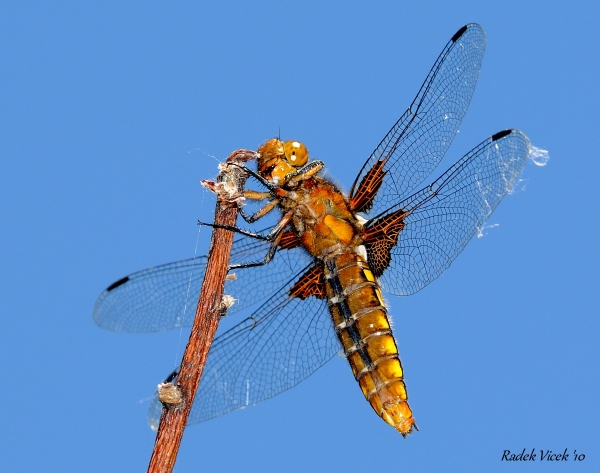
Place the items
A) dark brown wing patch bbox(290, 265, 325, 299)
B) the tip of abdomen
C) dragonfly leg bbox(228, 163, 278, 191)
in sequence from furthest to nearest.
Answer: dark brown wing patch bbox(290, 265, 325, 299)
the tip of abdomen
dragonfly leg bbox(228, 163, 278, 191)

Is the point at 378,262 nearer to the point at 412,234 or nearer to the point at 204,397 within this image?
the point at 412,234

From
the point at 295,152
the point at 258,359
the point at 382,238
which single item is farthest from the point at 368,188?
the point at 258,359

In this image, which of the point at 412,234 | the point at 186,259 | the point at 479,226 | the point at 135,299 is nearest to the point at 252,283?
the point at 186,259

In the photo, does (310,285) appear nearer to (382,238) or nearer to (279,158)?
(382,238)

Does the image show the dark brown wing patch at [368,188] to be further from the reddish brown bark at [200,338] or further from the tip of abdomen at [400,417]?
the tip of abdomen at [400,417]

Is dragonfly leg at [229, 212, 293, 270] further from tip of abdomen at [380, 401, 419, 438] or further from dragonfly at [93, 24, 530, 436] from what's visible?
tip of abdomen at [380, 401, 419, 438]

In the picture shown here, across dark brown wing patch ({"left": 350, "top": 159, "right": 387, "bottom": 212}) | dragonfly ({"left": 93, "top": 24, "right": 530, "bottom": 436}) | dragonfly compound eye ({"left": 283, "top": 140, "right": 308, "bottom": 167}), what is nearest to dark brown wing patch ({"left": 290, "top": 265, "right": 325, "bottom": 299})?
Result: dragonfly ({"left": 93, "top": 24, "right": 530, "bottom": 436})
